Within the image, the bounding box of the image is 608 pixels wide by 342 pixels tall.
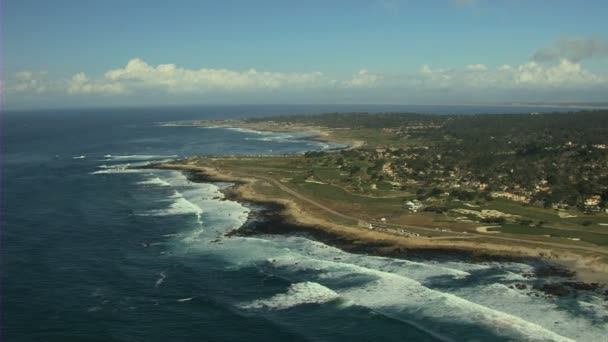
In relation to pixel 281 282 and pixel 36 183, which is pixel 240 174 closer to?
pixel 36 183

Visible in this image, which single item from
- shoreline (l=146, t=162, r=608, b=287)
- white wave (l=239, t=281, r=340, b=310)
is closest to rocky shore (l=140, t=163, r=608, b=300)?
shoreline (l=146, t=162, r=608, b=287)

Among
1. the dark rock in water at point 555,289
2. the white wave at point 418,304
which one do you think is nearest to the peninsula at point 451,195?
the dark rock in water at point 555,289

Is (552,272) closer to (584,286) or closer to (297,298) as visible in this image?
(584,286)

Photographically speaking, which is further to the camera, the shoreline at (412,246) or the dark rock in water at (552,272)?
the shoreline at (412,246)

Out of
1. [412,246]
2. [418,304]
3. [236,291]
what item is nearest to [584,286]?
[418,304]

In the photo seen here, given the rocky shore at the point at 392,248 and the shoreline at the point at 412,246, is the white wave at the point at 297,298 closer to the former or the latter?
the rocky shore at the point at 392,248
